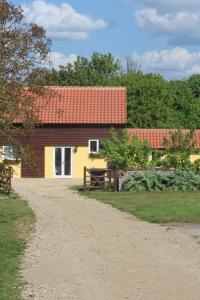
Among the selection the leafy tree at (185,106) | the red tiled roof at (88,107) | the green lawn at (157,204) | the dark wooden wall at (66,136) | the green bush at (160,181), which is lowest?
the green lawn at (157,204)

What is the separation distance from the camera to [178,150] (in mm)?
34719

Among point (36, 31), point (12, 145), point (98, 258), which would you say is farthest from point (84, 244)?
point (36, 31)

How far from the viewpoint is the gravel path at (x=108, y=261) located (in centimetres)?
914

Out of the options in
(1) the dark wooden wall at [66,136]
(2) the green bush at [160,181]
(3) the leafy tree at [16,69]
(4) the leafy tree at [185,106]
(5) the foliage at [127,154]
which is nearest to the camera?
(3) the leafy tree at [16,69]

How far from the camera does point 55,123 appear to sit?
4678 cm

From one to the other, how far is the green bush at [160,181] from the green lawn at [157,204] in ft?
4.09

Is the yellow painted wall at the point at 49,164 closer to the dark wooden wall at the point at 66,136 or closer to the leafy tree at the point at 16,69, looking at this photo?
the dark wooden wall at the point at 66,136

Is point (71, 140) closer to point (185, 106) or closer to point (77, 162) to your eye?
point (77, 162)

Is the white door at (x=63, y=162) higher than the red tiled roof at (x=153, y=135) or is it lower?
lower

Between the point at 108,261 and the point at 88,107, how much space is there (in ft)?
120

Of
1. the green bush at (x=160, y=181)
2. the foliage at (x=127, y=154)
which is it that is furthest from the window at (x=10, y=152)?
the foliage at (x=127, y=154)

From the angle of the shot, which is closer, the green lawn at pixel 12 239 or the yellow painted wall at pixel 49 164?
the green lawn at pixel 12 239

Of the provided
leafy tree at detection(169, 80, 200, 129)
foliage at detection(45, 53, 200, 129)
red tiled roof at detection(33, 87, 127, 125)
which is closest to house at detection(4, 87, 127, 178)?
red tiled roof at detection(33, 87, 127, 125)

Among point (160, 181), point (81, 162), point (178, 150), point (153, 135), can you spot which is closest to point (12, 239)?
point (160, 181)
